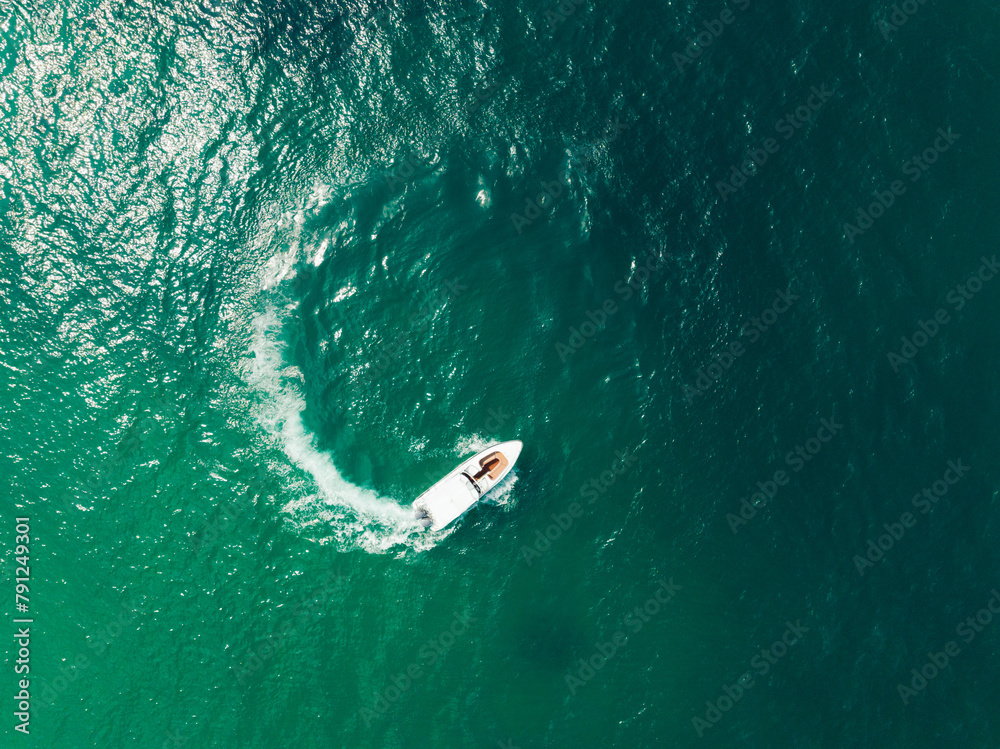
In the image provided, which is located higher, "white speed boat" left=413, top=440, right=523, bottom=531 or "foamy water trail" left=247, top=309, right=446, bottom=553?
"foamy water trail" left=247, top=309, right=446, bottom=553

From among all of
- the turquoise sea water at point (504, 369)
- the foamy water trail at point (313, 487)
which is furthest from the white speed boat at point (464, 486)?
the foamy water trail at point (313, 487)

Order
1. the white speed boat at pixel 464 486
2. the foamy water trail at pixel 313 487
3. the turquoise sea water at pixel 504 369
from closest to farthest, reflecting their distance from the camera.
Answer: the turquoise sea water at pixel 504 369
the white speed boat at pixel 464 486
the foamy water trail at pixel 313 487

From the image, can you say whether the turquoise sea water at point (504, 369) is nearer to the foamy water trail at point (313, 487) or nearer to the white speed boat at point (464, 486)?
the foamy water trail at point (313, 487)

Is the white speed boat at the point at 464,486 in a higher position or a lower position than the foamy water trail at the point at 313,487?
lower

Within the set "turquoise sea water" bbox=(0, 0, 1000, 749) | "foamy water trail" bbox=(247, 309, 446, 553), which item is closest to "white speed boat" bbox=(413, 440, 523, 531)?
"turquoise sea water" bbox=(0, 0, 1000, 749)

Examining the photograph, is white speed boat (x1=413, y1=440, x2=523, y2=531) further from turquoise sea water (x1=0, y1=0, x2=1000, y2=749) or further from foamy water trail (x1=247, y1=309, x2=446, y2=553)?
foamy water trail (x1=247, y1=309, x2=446, y2=553)

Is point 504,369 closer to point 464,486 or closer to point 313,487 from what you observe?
point 464,486

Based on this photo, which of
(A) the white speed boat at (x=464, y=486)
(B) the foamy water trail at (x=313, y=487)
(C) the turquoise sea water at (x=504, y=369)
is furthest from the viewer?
(B) the foamy water trail at (x=313, y=487)
